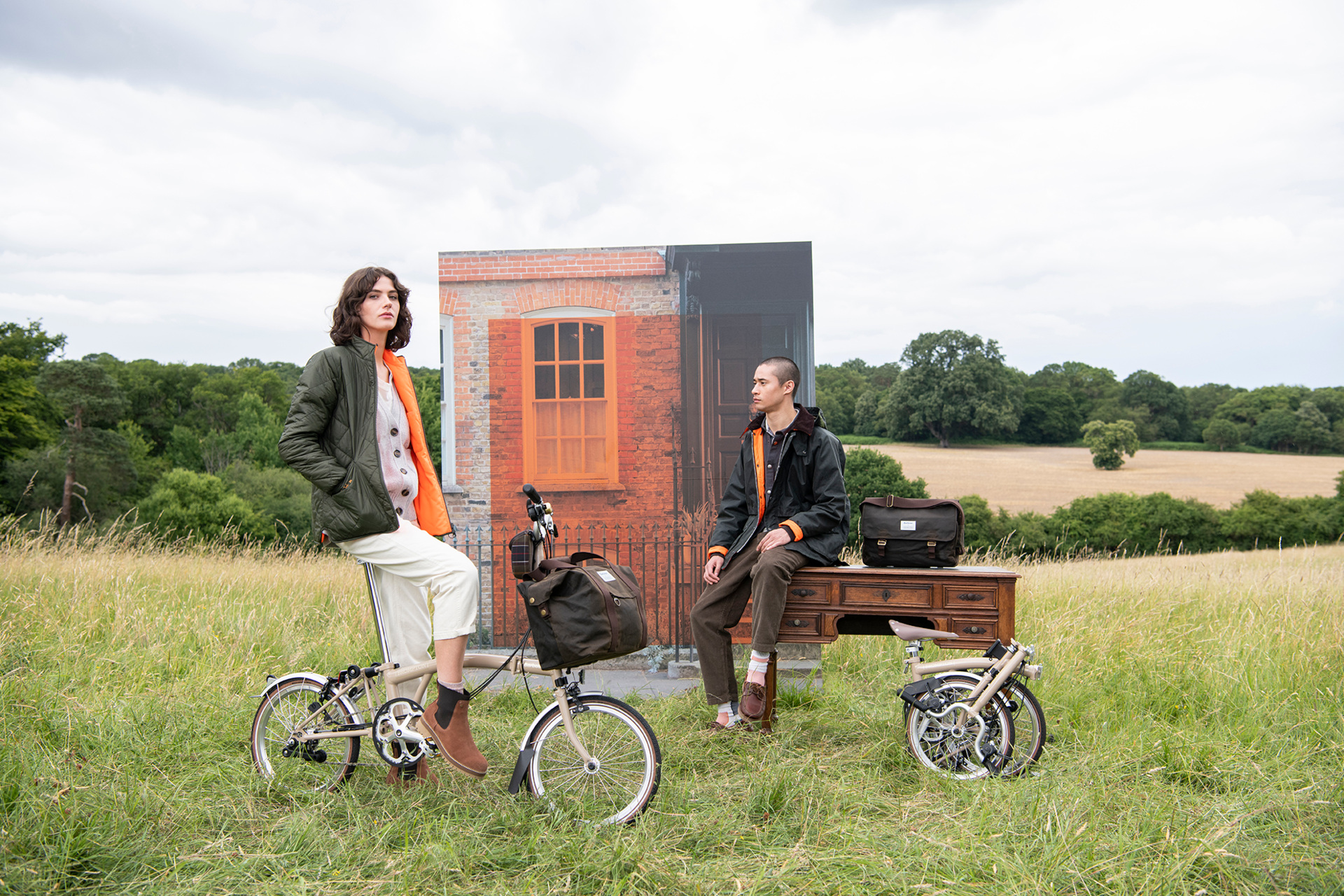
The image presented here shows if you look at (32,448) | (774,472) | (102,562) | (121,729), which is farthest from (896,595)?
(32,448)

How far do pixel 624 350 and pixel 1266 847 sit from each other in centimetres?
599

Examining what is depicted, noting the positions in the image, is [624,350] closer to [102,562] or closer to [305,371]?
[305,371]

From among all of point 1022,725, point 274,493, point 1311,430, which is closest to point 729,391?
point 1022,725

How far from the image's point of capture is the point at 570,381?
313 inches

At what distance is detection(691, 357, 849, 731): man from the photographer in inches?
170

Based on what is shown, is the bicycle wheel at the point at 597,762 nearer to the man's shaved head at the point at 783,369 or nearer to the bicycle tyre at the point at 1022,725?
the bicycle tyre at the point at 1022,725

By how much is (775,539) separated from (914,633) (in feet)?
2.73

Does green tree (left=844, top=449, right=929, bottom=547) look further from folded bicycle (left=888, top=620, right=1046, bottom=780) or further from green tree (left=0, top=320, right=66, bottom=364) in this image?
green tree (left=0, top=320, right=66, bottom=364)

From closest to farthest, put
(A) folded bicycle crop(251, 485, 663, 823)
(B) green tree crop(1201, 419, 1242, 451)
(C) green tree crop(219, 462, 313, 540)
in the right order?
1. (A) folded bicycle crop(251, 485, 663, 823)
2. (C) green tree crop(219, 462, 313, 540)
3. (B) green tree crop(1201, 419, 1242, 451)

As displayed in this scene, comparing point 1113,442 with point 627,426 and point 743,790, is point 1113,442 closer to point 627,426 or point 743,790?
point 627,426

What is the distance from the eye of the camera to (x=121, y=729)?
4195 millimetres

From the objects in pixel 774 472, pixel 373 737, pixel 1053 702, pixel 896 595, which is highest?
pixel 774 472

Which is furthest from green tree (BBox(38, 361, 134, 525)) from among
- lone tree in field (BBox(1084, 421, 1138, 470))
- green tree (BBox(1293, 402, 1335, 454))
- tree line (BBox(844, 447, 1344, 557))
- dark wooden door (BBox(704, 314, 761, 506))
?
green tree (BBox(1293, 402, 1335, 454))

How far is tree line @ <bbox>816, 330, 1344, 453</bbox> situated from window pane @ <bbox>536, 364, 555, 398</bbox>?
30.8 m
